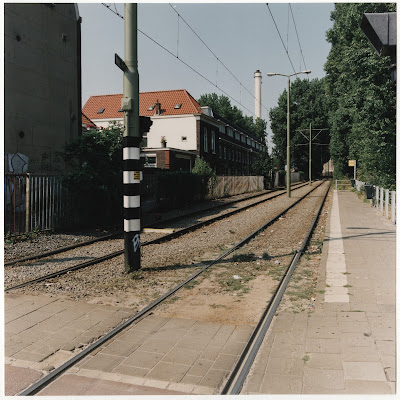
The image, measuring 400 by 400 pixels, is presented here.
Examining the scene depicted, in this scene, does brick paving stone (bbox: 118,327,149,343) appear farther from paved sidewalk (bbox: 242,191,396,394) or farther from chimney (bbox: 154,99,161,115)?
chimney (bbox: 154,99,161,115)

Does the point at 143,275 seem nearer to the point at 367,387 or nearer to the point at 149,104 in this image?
the point at 367,387

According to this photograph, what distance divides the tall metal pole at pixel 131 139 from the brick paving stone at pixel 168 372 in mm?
3458

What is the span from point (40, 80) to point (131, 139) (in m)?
9.77

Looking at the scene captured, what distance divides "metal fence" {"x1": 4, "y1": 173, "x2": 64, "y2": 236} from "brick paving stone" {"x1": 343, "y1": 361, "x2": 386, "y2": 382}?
8582 mm

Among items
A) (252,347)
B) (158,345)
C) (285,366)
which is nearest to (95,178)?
(158,345)

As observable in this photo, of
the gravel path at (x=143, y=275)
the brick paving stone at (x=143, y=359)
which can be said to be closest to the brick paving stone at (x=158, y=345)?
the brick paving stone at (x=143, y=359)

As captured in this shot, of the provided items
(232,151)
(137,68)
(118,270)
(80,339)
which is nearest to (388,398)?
(80,339)

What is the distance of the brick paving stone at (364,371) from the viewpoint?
3.29 m

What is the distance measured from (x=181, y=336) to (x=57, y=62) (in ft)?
46.5

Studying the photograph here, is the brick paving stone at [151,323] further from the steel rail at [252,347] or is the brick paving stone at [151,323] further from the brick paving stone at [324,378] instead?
the brick paving stone at [324,378]

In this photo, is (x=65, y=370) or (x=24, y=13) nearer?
(x=65, y=370)

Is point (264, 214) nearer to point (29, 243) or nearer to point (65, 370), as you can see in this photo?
point (29, 243)

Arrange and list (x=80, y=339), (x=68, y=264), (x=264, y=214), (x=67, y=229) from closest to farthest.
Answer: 1. (x=80, y=339)
2. (x=68, y=264)
3. (x=67, y=229)
4. (x=264, y=214)

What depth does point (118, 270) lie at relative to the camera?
283 inches
